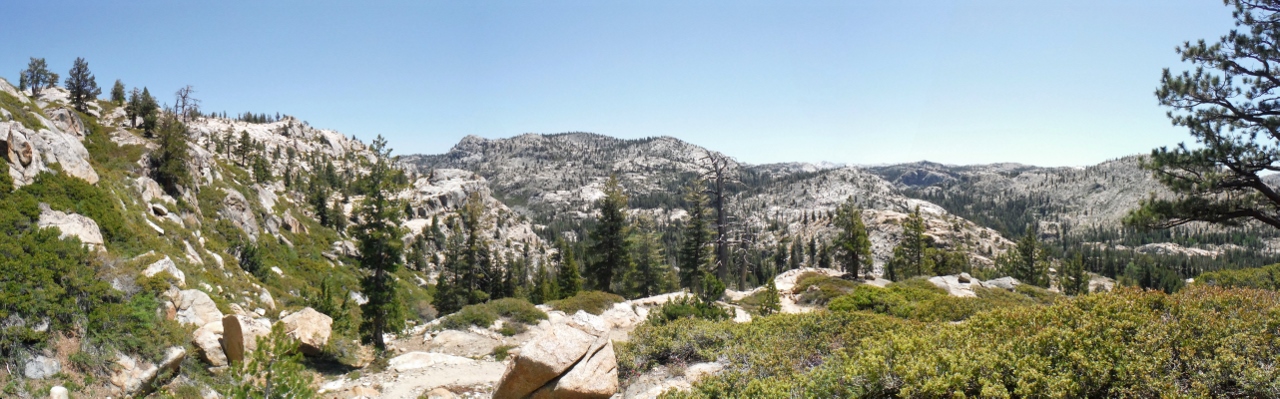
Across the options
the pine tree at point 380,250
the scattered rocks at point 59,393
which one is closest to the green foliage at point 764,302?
the pine tree at point 380,250

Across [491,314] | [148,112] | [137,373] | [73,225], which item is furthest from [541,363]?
[148,112]

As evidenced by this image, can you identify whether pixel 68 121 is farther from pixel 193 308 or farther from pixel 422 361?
pixel 422 361

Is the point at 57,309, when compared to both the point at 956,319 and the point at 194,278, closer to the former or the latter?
the point at 194,278

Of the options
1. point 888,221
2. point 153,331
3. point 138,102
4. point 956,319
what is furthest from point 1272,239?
point 138,102

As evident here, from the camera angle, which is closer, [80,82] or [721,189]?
[721,189]

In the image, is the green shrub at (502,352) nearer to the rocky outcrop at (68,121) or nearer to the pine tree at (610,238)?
the pine tree at (610,238)

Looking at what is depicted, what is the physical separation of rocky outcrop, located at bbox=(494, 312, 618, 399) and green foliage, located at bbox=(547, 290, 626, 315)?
13.6 m

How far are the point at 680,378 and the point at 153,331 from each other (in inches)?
490

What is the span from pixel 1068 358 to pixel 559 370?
764 centimetres

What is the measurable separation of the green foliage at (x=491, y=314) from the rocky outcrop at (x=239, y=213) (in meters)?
25.7

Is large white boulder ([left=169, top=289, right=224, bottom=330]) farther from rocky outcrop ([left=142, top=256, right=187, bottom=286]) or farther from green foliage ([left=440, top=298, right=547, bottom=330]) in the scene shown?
green foliage ([left=440, top=298, right=547, bottom=330])

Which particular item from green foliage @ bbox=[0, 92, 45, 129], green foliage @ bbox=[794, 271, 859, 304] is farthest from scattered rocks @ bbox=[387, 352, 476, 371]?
green foliage @ bbox=[794, 271, 859, 304]

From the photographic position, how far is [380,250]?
17.3 meters

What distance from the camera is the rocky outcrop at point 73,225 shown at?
45.1 ft
